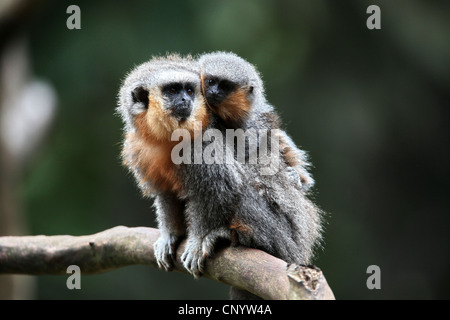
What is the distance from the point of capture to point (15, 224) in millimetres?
7098

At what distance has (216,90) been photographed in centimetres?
437

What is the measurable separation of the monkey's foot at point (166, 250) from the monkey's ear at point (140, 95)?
1005mm

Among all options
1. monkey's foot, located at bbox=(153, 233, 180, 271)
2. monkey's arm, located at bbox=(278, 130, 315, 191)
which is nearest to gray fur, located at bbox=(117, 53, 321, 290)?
monkey's foot, located at bbox=(153, 233, 180, 271)

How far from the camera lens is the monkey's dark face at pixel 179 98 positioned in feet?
13.3

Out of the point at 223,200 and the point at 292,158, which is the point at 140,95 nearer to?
the point at 223,200

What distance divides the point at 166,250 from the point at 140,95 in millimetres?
1162

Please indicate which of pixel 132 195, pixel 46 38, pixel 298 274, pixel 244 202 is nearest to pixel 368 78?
pixel 132 195

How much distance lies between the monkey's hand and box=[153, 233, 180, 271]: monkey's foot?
0.22 meters

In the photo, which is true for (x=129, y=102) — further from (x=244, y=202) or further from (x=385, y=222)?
(x=385, y=222)

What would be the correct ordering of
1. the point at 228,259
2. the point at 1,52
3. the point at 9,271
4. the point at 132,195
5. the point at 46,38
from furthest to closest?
the point at 132,195 < the point at 46,38 < the point at 1,52 < the point at 9,271 < the point at 228,259

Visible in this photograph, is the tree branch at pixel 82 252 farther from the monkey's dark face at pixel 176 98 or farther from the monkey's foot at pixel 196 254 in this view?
the monkey's dark face at pixel 176 98

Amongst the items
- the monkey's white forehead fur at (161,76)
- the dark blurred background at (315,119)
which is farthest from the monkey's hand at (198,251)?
the dark blurred background at (315,119)

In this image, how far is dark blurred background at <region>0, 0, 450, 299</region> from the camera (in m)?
10.3

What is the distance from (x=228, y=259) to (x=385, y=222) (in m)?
8.13
